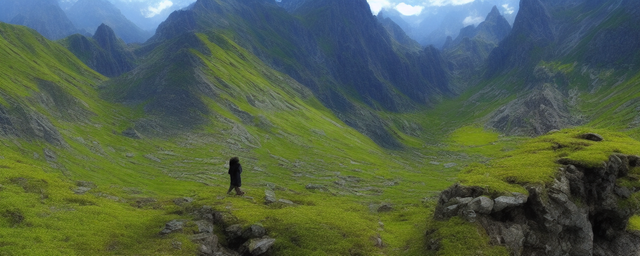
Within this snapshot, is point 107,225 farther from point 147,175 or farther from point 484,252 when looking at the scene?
point 147,175

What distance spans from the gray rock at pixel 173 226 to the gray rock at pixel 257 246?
19.4 feet

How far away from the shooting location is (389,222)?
139 ft

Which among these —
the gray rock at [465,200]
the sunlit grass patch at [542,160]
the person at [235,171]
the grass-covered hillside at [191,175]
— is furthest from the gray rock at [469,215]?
the person at [235,171]

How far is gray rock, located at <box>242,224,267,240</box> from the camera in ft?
103

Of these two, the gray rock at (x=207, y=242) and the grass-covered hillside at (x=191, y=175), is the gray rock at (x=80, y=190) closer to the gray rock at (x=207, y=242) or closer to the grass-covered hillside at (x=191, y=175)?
the grass-covered hillside at (x=191, y=175)

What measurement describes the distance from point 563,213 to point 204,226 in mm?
34343

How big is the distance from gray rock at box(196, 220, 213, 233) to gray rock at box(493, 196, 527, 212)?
25328mm

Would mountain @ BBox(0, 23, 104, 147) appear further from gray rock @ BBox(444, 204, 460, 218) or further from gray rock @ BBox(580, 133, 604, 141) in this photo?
gray rock @ BBox(580, 133, 604, 141)

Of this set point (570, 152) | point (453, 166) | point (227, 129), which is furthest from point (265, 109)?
point (570, 152)

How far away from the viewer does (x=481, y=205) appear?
99.5ft

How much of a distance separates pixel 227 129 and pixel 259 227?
110 meters

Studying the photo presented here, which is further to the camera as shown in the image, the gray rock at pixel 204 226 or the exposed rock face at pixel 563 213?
the gray rock at pixel 204 226

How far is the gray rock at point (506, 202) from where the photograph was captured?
30.9m

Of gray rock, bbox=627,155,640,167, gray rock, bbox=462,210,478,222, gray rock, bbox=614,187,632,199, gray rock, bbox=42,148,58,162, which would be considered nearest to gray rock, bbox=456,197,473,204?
gray rock, bbox=462,210,478,222
